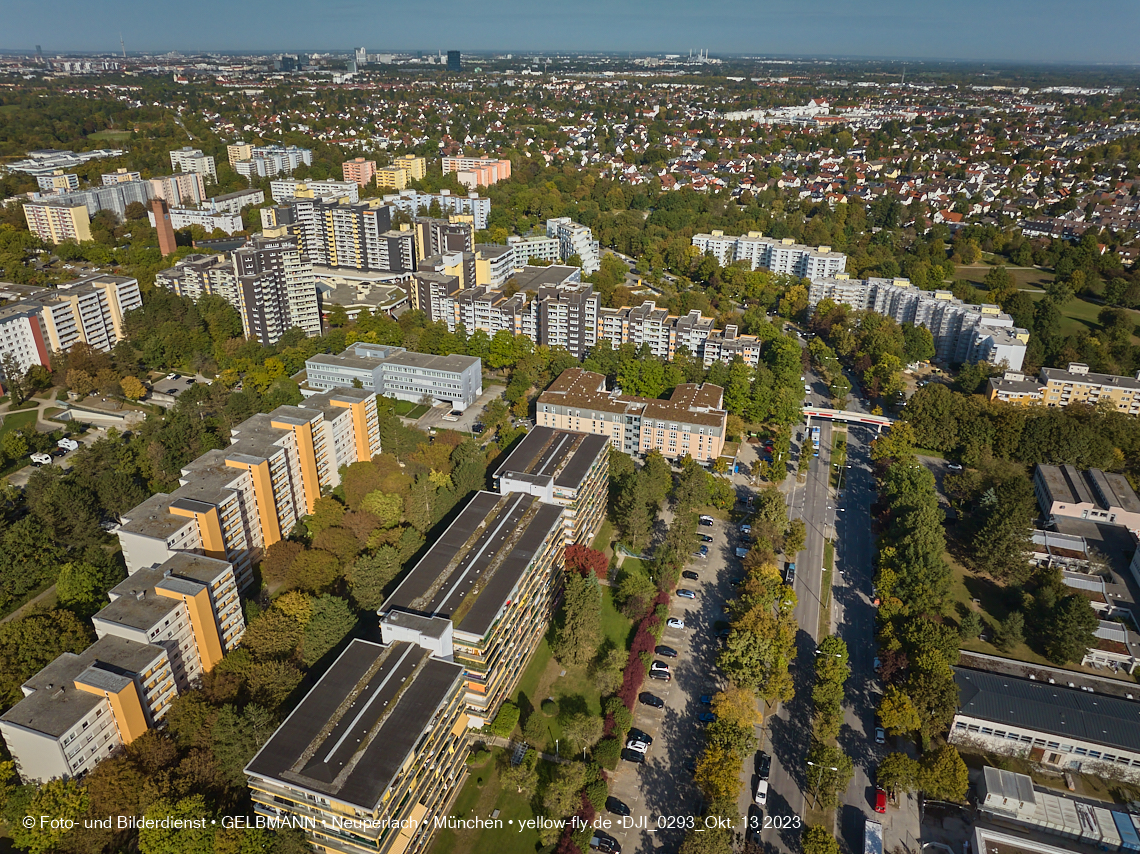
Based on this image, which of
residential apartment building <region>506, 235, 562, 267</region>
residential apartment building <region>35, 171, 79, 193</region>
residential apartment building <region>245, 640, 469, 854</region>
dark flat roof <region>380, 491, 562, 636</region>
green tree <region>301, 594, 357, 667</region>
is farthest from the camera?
residential apartment building <region>35, 171, 79, 193</region>

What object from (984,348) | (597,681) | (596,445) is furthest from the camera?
(984,348)

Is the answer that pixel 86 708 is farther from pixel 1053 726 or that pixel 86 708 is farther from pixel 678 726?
pixel 1053 726

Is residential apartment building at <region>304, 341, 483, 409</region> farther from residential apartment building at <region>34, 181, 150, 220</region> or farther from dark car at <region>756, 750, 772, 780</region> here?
residential apartment building at <region>34, 181, 150, 220</region>

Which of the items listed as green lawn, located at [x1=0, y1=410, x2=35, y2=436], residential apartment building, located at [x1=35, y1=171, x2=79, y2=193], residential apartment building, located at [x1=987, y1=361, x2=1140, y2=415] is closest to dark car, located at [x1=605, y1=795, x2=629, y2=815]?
residential apartment building, located at [x1=987, y1=361, x2=1140, y2=415]

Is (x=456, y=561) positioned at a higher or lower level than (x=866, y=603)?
higher

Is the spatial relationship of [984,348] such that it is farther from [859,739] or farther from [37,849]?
[37,849]

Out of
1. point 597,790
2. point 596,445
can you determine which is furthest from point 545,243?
point 597,790
